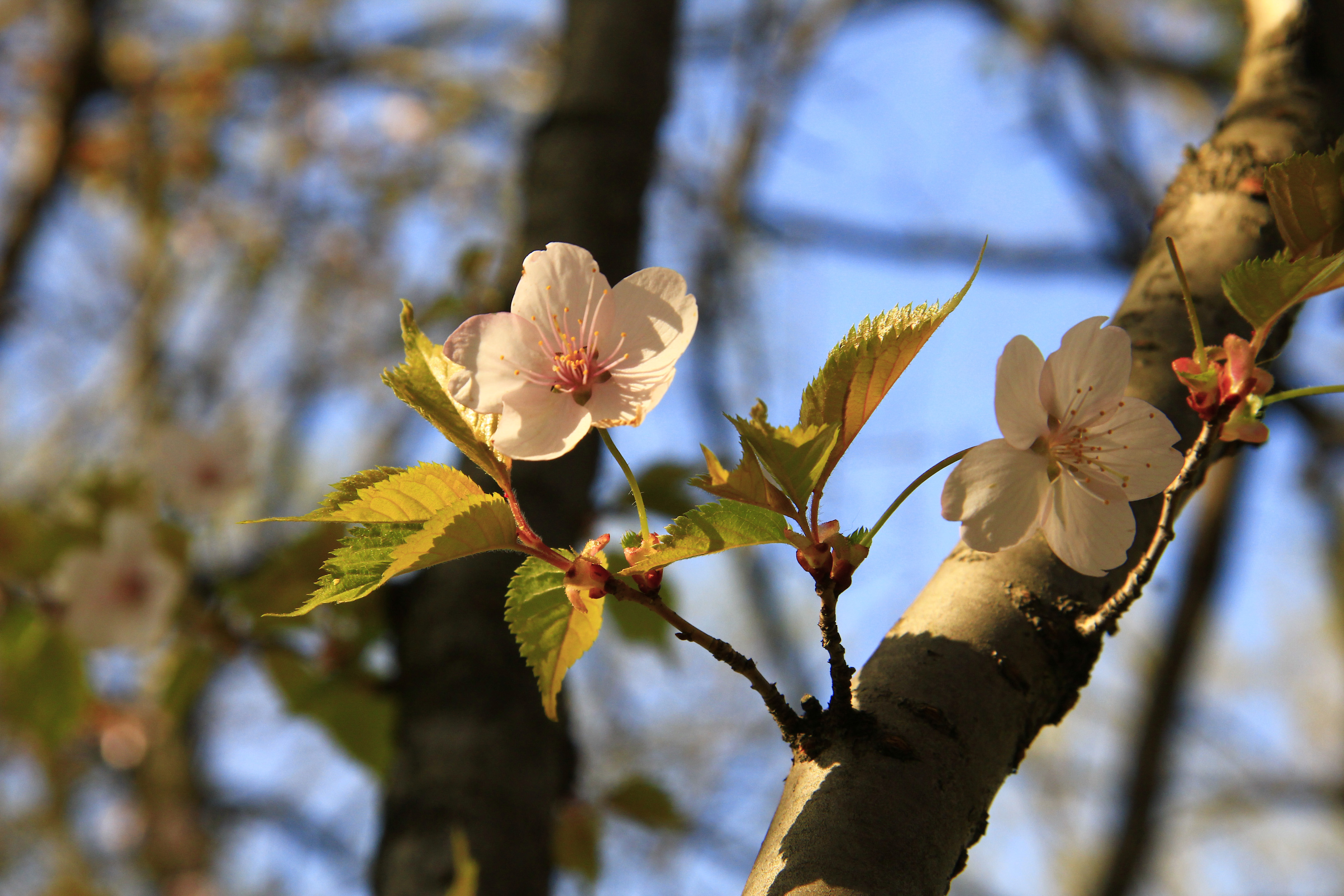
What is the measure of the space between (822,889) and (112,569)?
3.60 feet

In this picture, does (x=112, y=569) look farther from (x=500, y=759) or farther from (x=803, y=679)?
(x=803, y=679)

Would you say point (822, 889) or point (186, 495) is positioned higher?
point (186, 495)

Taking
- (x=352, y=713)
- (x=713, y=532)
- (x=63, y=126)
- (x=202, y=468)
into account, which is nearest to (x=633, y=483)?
(x=713, y=532)

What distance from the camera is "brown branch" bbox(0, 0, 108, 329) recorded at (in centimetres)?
190

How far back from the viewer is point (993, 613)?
0.50m

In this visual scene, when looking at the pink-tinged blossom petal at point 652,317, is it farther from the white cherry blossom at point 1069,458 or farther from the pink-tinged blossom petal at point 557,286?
the white cherry blossom at point 1069,458

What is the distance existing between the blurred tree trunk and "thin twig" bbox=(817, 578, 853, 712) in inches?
19.4

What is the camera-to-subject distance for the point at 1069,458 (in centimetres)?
46

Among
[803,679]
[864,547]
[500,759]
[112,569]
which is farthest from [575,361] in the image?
[803,679]

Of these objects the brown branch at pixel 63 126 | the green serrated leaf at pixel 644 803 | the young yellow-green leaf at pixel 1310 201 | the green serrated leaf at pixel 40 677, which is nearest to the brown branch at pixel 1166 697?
the green serrated leaf at pixel 644 803

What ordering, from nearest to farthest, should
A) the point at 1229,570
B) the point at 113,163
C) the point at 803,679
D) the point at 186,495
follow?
the point at 186,495 → the point at 1229,570 → the point at 803,679 → the point at 113,163

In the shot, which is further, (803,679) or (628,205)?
(803,679)

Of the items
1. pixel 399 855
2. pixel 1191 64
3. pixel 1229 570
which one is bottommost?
pixel 399 855

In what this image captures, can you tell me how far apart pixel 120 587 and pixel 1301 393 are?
124 cm
